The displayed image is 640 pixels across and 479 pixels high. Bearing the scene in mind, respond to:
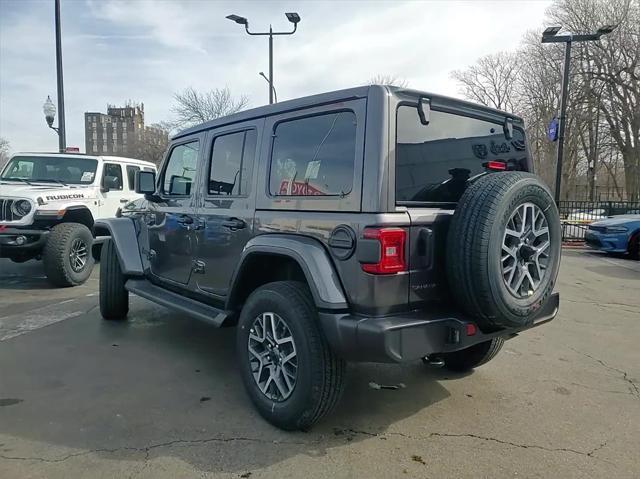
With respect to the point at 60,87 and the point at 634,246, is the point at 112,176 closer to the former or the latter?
the point at 60,87

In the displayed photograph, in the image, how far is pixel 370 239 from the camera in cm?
257

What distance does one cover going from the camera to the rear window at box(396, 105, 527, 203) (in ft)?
9.27

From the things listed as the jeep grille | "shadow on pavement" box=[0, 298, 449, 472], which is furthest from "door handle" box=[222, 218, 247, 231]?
the jeep grille

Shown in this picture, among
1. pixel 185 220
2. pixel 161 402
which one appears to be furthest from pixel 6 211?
pixel 161 402

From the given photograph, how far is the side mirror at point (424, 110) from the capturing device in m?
2.90

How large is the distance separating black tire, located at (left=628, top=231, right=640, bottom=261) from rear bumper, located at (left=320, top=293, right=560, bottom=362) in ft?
33.7

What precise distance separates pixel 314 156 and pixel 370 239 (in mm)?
782

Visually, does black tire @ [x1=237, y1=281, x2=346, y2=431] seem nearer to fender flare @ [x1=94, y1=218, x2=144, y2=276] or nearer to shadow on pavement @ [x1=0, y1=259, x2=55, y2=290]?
fender flare @ [x1=94, y1=218, x2=144, y2=276]

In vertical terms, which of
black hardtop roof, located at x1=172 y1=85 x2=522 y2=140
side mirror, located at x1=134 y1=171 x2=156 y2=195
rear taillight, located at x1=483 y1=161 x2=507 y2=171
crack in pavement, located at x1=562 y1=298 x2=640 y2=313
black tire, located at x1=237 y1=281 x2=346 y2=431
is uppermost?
black hardtop roof, located at x1=172 y1=85 x2=522 y2=140

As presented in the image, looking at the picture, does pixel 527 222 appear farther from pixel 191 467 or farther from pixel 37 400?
pixel 37 400

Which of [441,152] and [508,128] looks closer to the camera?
[441,152]

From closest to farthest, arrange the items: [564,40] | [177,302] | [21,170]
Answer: [177,302], [21,170], [564,40]

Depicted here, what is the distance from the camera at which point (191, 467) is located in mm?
2607

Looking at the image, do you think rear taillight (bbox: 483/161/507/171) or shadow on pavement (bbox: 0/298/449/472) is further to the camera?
rear taillight (bbox: 483/161/507/171)
